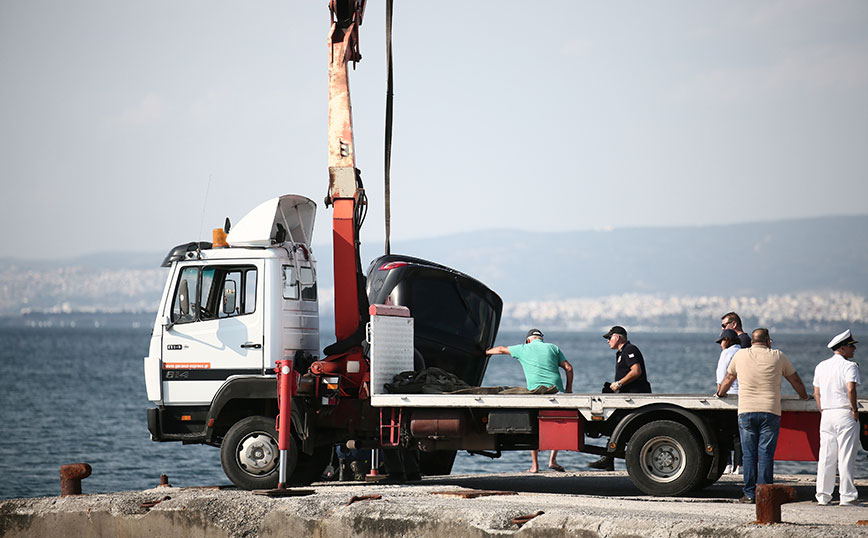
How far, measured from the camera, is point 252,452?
43.2ft

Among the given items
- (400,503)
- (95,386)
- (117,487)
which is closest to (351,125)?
(400,503)

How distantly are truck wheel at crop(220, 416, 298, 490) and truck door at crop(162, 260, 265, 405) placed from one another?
58 cm

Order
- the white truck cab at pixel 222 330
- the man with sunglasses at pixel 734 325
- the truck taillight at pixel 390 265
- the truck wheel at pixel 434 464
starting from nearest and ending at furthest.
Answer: the white truck cab at pixel 222 330, the man with sunglasses at pixel 734 325, the truck wheel at pixel 434 464, the truck taillight at pixel 390 265

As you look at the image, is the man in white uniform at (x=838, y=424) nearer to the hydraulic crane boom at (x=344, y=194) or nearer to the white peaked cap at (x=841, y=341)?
the white peaked cap at (x=841, y=341)

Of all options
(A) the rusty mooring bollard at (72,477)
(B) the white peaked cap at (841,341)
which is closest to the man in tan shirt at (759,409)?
(B) the white peaked cap at (841,341)

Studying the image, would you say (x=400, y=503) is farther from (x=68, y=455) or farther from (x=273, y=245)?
(x=68, y=455)

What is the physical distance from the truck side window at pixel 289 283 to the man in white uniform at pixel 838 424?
594 cm

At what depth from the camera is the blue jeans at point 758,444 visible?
11500mm

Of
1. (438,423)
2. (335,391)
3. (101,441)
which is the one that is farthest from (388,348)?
(101,441)

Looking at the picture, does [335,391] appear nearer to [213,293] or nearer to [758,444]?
[213,293]

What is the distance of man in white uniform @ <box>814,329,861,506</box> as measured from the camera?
11188mm

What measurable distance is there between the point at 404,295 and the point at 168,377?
13.0ft

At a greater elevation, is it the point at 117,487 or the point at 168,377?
the point at 168,377

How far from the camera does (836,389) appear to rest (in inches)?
443
